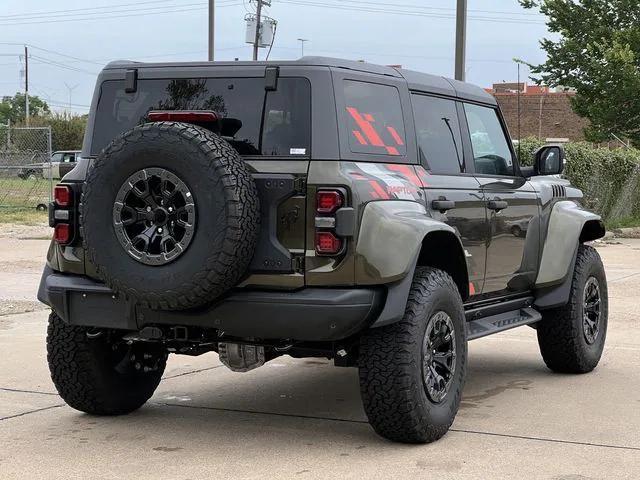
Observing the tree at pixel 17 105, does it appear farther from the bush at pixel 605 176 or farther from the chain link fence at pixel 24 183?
the bush at pixel 605 176

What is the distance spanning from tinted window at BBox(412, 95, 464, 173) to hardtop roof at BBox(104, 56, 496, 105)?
0.25 feet

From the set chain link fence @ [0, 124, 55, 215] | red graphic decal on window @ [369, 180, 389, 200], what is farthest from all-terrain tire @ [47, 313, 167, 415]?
chain link fence @ [0, 124, 55, 215]

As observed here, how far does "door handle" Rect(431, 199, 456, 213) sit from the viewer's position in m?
6.01

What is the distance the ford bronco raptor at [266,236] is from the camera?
522cm

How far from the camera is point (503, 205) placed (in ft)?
22.7

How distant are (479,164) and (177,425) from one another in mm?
2502

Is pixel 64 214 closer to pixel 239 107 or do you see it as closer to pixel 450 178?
pixel 239 107

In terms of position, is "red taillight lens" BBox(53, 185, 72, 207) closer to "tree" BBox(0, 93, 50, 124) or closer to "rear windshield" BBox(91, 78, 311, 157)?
"rear windshield" BBox(91, 78, 311, 157)

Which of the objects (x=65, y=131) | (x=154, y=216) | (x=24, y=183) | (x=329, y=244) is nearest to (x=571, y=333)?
(x=329, y=244)

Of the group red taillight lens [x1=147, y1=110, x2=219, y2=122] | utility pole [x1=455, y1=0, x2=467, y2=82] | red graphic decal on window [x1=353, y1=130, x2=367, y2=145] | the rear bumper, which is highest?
utility pole [x1=455, y1=0, x2=467, y2=82]

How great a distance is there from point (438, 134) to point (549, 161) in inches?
49.6

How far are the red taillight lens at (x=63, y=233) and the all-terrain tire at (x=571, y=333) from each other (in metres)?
3.46

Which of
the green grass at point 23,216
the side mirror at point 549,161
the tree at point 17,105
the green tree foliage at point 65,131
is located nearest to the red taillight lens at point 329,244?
the side mirror at point 549,161

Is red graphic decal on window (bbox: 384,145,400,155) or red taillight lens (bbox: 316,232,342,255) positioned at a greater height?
red graphic decal on window (bbox: 384,145,400,155)
